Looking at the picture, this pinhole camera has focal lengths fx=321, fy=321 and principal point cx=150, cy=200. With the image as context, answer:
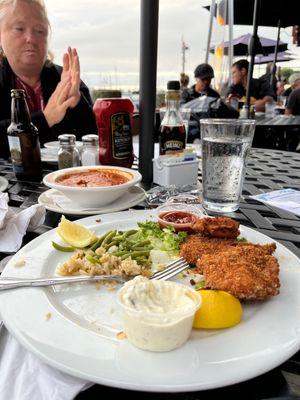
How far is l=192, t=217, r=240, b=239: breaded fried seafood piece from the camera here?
1.15 m

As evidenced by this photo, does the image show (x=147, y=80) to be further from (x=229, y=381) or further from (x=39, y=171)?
(x=229, y=381)

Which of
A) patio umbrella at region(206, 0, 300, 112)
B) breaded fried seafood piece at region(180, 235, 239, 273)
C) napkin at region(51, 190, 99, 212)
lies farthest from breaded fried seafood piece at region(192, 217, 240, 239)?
patio umbrella at region(206, 0, 300, 112)

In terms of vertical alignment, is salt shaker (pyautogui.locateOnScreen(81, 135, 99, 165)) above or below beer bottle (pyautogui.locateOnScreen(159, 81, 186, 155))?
below

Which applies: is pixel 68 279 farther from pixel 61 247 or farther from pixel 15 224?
pixel 15 224

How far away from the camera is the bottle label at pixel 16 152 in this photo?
6.01 feet

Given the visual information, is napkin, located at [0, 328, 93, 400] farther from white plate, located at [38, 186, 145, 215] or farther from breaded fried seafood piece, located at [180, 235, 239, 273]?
white plate, located at [38, 186, 145, 215]

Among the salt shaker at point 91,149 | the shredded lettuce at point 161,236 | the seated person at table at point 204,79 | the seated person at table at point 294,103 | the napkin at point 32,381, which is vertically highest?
the seated person at table at point 204,79

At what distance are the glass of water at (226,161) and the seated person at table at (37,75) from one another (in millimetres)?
1768

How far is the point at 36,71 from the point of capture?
369 centimetres

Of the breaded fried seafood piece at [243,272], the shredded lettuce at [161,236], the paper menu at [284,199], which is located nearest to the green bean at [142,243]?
the shredded lettuce at [161,236]

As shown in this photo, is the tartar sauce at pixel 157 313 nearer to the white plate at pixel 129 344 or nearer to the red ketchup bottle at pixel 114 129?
the white plate at pixel 129 344

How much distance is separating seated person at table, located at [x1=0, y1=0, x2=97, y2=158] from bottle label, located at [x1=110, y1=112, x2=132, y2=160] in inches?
46.5

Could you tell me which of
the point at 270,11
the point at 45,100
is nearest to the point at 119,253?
the point at 45,100

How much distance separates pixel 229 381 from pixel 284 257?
561mm
